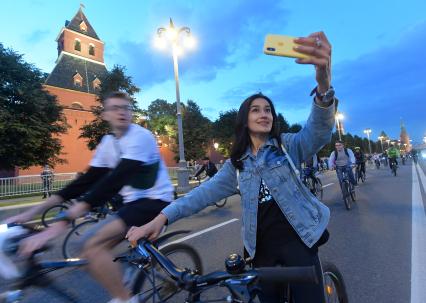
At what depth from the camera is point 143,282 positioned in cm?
307

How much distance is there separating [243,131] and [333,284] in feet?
4.67

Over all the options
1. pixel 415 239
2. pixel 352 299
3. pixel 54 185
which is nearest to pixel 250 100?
pixel 352 299

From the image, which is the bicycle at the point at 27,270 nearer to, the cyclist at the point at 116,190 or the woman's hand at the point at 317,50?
the cyclist at the point at 116,190

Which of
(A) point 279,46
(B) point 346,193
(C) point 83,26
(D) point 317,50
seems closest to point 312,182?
(B) point 346,193

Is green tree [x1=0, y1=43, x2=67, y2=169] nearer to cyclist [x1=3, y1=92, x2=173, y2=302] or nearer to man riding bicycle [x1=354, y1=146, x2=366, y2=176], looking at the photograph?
man riding bicycle [x1=354, y1=146, x2=366, y2=176]

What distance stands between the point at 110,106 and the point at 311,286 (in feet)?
7.20

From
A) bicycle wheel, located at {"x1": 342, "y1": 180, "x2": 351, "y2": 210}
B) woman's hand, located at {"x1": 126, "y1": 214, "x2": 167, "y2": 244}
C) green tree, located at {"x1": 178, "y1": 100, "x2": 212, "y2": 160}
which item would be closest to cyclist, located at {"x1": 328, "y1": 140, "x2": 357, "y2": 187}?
bicycle wheel, located at {"x1": 342, "y1": 180, "x2": 351, "y2": 210}

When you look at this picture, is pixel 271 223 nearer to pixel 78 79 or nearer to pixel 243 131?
pixel 243 131

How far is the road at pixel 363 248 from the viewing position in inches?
146

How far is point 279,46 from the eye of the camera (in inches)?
61.7

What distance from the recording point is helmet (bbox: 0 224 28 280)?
2354mm

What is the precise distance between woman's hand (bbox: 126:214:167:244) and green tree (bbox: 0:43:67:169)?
2920 centimetres

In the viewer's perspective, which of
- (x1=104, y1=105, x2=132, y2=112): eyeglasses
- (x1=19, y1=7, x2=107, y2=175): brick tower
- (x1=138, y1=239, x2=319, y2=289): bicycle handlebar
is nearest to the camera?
(x1=138, y1=239, x2=319, y2=289): bicycle handlebar

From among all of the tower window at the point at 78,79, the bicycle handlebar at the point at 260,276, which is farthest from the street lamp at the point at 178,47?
the tower window at the point at 78,79
